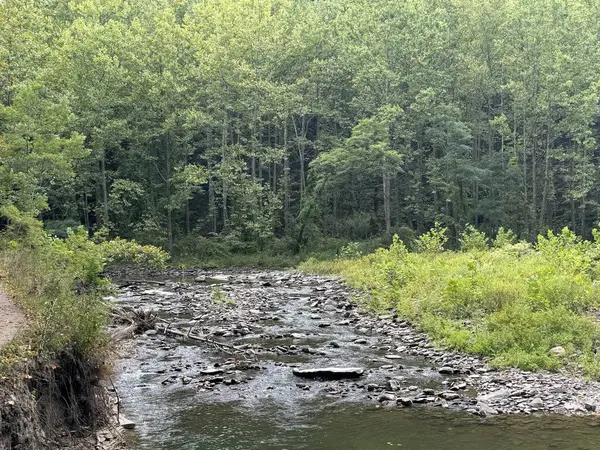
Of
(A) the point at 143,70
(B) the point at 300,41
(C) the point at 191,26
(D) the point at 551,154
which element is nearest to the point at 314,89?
(B) the point at 300,41

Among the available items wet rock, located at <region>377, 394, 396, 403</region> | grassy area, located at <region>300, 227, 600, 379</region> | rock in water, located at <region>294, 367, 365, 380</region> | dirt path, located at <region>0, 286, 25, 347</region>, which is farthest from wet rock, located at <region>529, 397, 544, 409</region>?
dirt path, located at <region>0, 286, 25, 347</region>

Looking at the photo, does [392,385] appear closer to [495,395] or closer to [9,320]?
[495,395]

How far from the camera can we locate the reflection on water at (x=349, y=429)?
755 centimetres

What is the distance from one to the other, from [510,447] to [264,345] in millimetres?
7028

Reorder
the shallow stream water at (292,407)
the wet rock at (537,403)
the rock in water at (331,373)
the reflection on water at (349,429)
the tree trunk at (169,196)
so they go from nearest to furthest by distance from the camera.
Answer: the reflection on water at (349,429)
the shallow stream water at (292,407)
the wet rock at (537,403)
the rock in water at (331,373)
the tree trunk at (169,196)

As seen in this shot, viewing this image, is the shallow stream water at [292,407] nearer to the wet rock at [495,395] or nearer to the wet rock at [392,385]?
the wet rock at [392,385]

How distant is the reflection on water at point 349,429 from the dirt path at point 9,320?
88.0 inches

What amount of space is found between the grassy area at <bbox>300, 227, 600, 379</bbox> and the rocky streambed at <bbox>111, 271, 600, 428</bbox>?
56 centimetres

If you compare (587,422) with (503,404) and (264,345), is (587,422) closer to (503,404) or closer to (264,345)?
(503,404)

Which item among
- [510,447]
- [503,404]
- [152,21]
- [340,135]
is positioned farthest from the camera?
[340,135]

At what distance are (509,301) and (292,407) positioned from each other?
741 centimetres

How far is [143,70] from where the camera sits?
118 ft

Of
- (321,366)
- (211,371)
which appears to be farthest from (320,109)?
(211,371)

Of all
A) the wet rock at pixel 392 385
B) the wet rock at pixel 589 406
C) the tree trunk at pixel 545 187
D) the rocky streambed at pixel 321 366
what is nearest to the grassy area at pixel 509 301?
the rocky streambed at pixel 321 366
